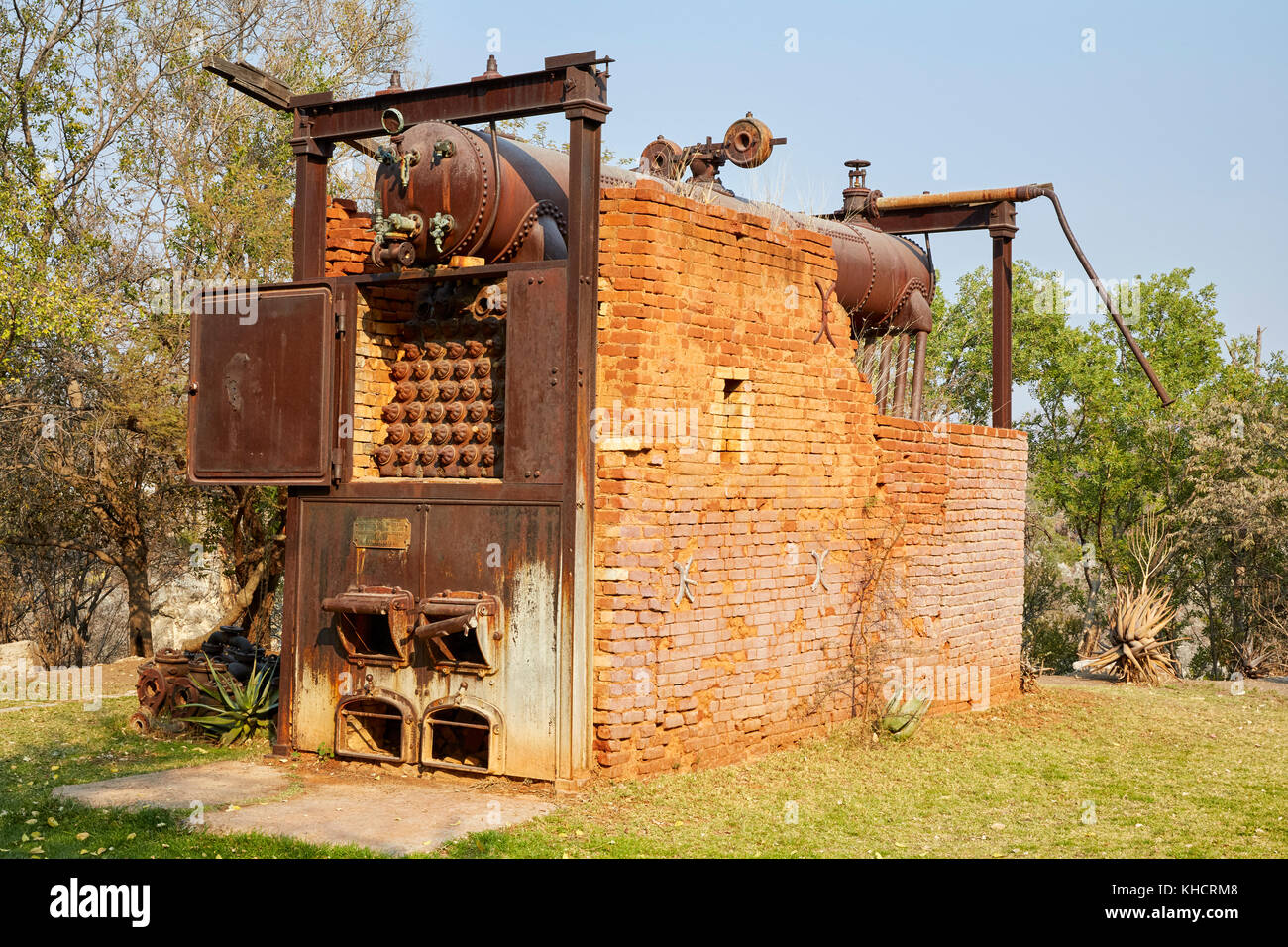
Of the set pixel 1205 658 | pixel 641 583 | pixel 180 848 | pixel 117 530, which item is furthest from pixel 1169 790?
pixel 1205 658

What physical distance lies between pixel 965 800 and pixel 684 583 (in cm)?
223

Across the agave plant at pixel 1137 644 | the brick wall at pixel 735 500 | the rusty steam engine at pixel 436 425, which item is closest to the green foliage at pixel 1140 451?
the agave plant at pixel 1137 644

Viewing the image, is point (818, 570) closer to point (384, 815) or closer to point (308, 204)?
point (384, 815)

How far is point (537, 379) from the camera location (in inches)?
307

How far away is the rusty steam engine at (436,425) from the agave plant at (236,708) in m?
0.81

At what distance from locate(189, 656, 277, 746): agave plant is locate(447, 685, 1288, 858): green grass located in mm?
3282

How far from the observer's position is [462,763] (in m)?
7.96

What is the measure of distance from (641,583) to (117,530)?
1101cm

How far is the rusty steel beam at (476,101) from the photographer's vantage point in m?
7.64

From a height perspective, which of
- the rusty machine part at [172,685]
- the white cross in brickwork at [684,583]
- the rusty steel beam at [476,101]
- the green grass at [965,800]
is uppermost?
the rusty steel beam at [476,101]

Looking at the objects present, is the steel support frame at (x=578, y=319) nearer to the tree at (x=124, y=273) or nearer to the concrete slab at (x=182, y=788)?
the concrete slab at (x=182, y=788)

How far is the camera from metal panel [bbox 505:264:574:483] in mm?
7703

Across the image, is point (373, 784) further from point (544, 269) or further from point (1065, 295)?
point (1065, 295)

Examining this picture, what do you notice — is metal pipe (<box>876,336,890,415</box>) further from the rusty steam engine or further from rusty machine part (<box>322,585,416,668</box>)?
rusty machine part (<box>322,585,416,668</box>)
